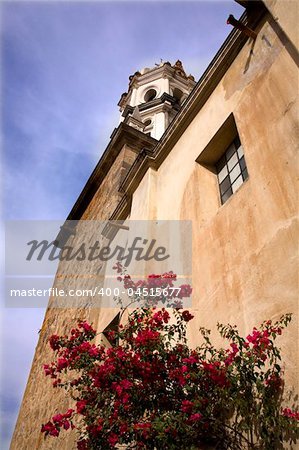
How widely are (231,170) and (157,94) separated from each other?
19.1 m

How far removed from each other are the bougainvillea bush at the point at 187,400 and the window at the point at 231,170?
206 cm

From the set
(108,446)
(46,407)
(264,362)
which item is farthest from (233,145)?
(46,407)

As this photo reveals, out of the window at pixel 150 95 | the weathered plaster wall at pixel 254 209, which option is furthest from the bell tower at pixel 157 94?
the weathered plaster wall at pixel 254 209

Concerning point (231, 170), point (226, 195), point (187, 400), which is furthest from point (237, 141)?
point (187, 400)

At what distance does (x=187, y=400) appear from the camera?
2.46m

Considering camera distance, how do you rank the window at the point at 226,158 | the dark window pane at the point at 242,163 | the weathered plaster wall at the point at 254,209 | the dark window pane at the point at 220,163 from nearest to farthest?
the weathered plaster wall at the point at 254,209
the dark window pane at the point at 242,163
the window at the point at 226,158
the dark window pane at the point at 220,163

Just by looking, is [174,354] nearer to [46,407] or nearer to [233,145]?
[233,145]

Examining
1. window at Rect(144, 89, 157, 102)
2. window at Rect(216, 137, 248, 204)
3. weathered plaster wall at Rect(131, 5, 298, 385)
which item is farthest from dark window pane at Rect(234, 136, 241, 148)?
window at Rect(144, 89, 157, 102)

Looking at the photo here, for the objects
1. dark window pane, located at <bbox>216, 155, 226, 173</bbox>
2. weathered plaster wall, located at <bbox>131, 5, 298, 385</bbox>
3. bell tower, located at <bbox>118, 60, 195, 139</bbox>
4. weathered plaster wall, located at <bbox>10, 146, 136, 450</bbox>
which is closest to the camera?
weathered plaster wall, located at <bbox>131, 5, 298, 385</bbox>

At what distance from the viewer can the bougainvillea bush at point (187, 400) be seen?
7.67ft

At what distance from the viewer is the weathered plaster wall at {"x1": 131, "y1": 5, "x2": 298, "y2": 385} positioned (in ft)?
9.59

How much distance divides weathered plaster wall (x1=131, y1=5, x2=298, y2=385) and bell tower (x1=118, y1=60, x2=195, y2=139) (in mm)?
13853

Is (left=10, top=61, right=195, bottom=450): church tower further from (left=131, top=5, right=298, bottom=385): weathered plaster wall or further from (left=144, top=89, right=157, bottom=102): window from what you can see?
(left=144, top=89, right=157, bottom=102): window

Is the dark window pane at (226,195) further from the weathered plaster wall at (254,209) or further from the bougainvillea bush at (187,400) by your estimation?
the bougainvillea bush at (187,400)
